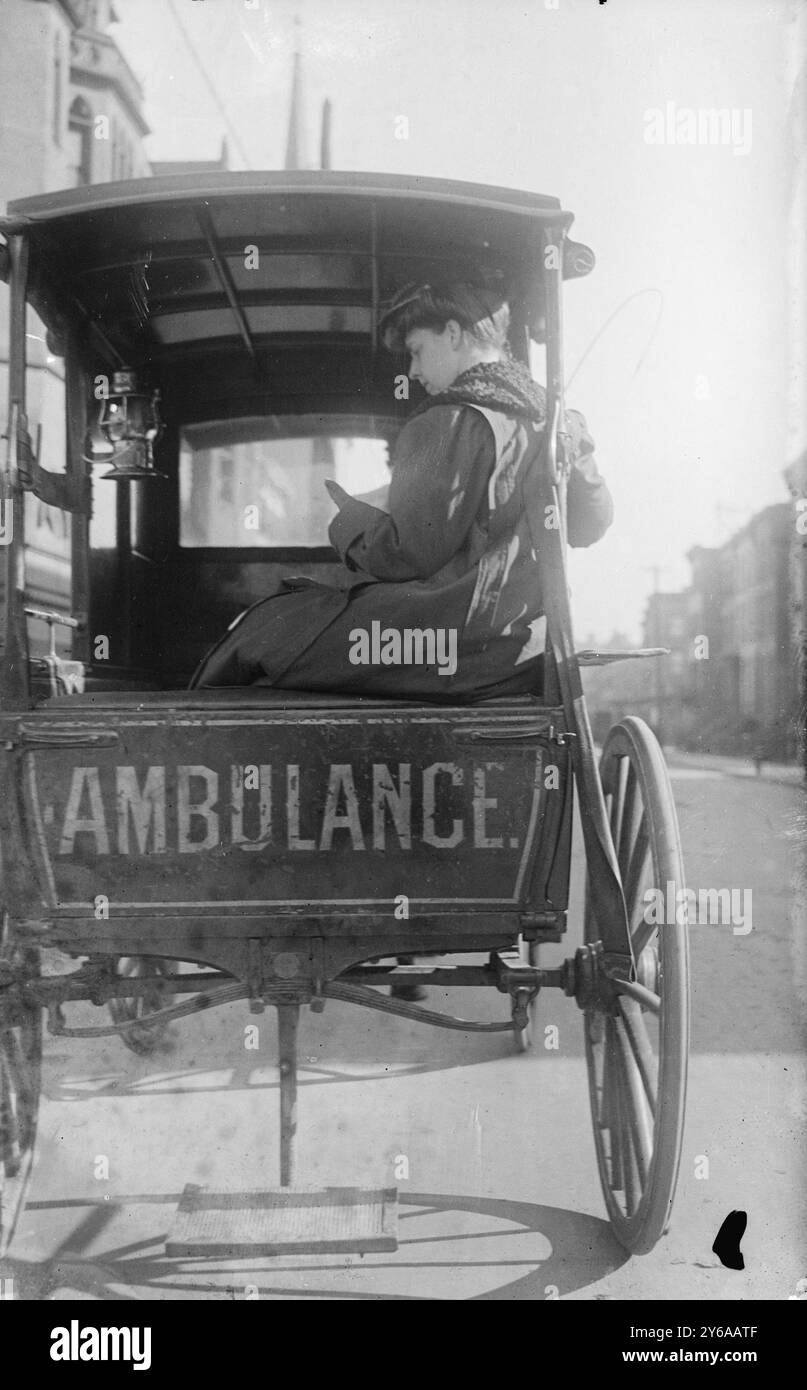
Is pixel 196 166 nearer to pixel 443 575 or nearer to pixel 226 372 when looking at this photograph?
pixel 226 372

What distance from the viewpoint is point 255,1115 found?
134 inches

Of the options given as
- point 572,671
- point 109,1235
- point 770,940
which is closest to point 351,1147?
point 109,1235

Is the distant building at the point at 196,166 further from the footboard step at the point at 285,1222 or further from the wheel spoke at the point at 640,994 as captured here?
the footboard step at the point at 285,1222

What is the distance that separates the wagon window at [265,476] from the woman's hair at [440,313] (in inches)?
43.7

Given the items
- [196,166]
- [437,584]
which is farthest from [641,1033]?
[196,166]

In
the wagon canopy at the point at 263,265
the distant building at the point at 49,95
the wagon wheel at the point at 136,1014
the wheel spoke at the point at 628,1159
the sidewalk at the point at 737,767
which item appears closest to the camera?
the wagon canopy at the point at 263,265

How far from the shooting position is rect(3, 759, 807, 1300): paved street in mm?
2439

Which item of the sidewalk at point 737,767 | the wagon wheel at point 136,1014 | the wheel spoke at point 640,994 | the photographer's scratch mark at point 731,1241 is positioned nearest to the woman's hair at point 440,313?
the wheel spoke at point 640,994

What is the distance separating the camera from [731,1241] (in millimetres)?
2555

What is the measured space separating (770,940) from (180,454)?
4142mm

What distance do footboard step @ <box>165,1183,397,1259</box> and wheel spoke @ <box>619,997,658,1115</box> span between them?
0.64 m

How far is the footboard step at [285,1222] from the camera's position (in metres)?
2.29
